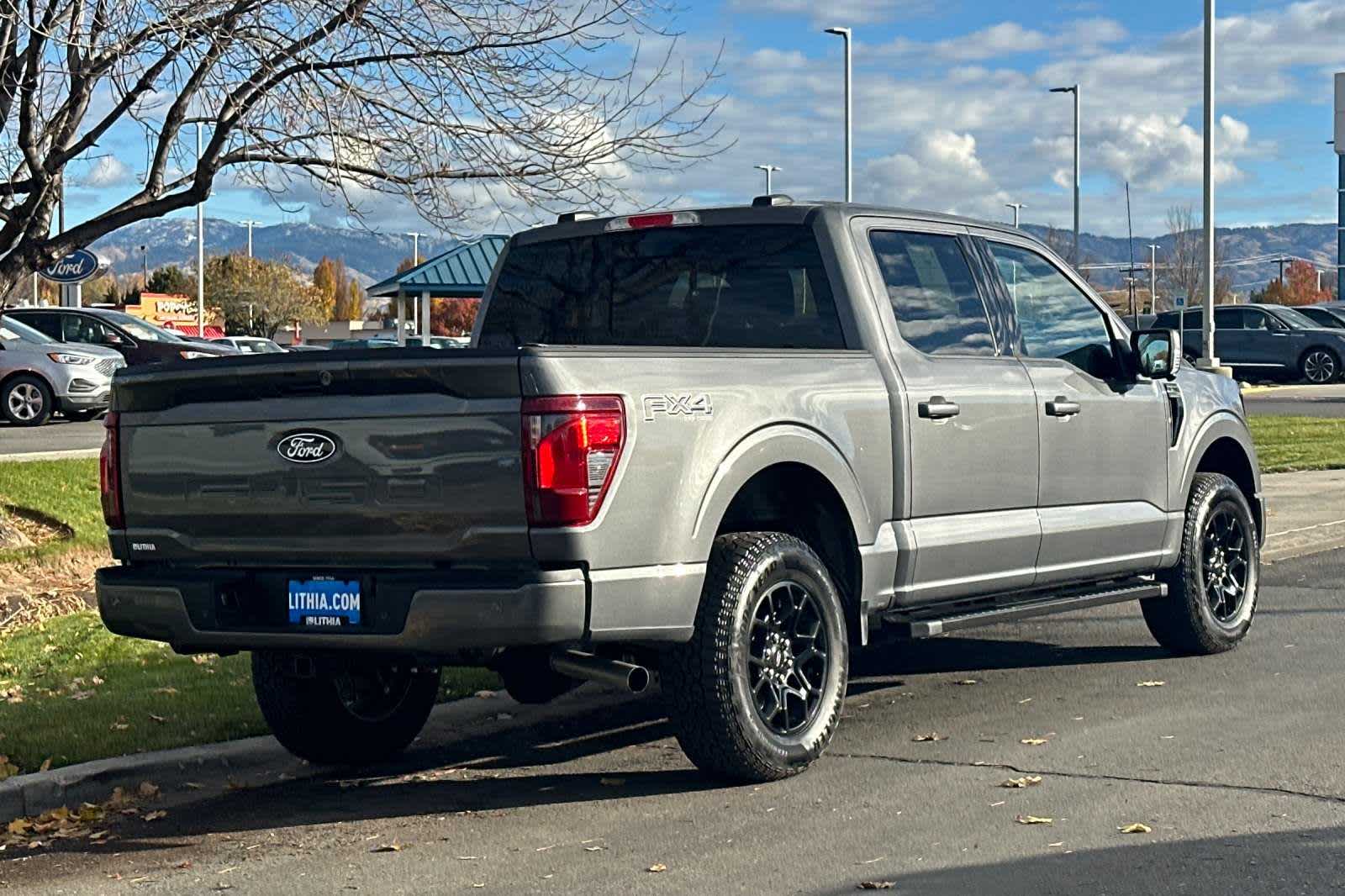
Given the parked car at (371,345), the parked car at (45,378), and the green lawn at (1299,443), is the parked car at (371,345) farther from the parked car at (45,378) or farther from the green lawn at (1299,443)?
the green lawn at (1299,443)

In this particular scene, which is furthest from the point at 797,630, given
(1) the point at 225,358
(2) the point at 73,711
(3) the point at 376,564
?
(2) the point at 73,711

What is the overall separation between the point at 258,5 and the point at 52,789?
612cm

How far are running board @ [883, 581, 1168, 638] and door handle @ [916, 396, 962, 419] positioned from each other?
780mm

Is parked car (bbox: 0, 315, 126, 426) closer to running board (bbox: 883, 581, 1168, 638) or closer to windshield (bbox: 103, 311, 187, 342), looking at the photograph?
windshield (bbox: 103, 311, 187, 342)

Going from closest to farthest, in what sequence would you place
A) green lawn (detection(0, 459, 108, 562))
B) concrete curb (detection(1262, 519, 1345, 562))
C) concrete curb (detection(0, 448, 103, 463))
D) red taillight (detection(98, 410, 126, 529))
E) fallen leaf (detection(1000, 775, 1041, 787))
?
fallen leaf (detection(1000, 775, 1041, 787)), red taillight (detection(98, 410, 126, 529)), concrete curb (detection(1262, 519, 1345, 562)), green lawn (detection(0, 459, 108, 562)), concrete curb (detection(0, 448, 103, 463))

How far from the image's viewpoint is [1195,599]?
9.16 metres

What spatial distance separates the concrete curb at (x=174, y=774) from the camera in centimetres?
673

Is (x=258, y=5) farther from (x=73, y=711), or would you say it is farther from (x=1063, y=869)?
(x=1063, y=869)

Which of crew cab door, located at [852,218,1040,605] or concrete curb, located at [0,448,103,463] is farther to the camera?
concrete curb, located at [0,448,103,463]

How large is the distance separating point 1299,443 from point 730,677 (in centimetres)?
1760

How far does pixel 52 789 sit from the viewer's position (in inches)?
266

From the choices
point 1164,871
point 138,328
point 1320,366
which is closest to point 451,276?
point 138,328

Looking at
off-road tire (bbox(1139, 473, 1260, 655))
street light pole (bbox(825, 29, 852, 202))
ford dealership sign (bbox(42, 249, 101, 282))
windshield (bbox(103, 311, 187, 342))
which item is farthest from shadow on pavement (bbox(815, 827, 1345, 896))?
street light pole (bbox(825, 29, 852, 202))

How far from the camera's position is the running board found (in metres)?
7.54
